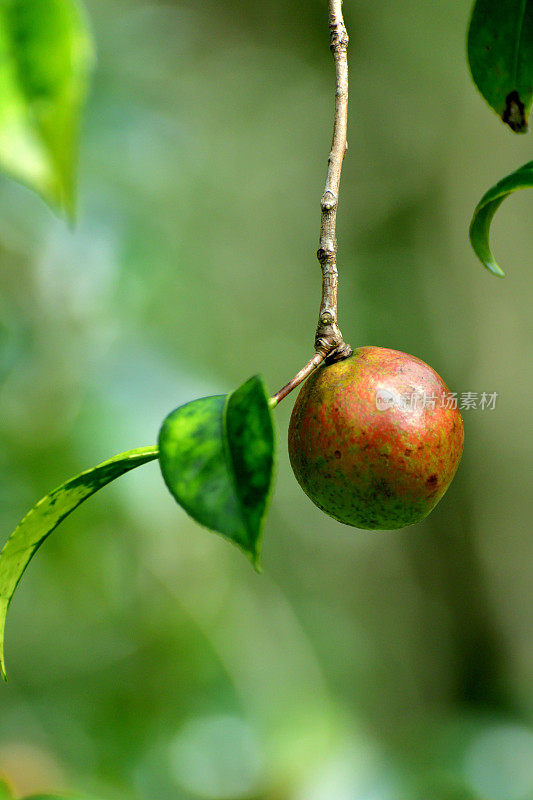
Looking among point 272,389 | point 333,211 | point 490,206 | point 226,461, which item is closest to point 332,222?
point 333,211

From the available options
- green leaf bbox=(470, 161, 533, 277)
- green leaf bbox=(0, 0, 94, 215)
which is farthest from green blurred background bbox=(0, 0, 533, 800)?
green leaf bbox=(0, 0, 94, 215)

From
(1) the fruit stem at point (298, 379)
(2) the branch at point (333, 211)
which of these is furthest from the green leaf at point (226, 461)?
(2) the branch at point (333, 211)

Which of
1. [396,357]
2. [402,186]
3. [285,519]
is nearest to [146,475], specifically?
[396,357]

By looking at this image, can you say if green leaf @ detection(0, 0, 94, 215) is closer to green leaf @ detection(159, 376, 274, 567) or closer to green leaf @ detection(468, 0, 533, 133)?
green leaf @ detection(159, 376, 274, 567)

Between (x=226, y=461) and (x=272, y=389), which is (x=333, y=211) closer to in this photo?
(x=226, y=461)

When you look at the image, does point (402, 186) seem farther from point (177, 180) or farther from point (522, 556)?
point (522, 556)

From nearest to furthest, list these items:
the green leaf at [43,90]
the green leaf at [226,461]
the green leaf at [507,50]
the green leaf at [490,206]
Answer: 1. the green leaf at [43,90]
2. the green leaf at [226,461]
3. the green leaf at [490,206]
4. the green leaf at [507,50]

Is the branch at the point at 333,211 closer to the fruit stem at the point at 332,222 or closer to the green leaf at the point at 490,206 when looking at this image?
the fruit stem at the point at 332,222
